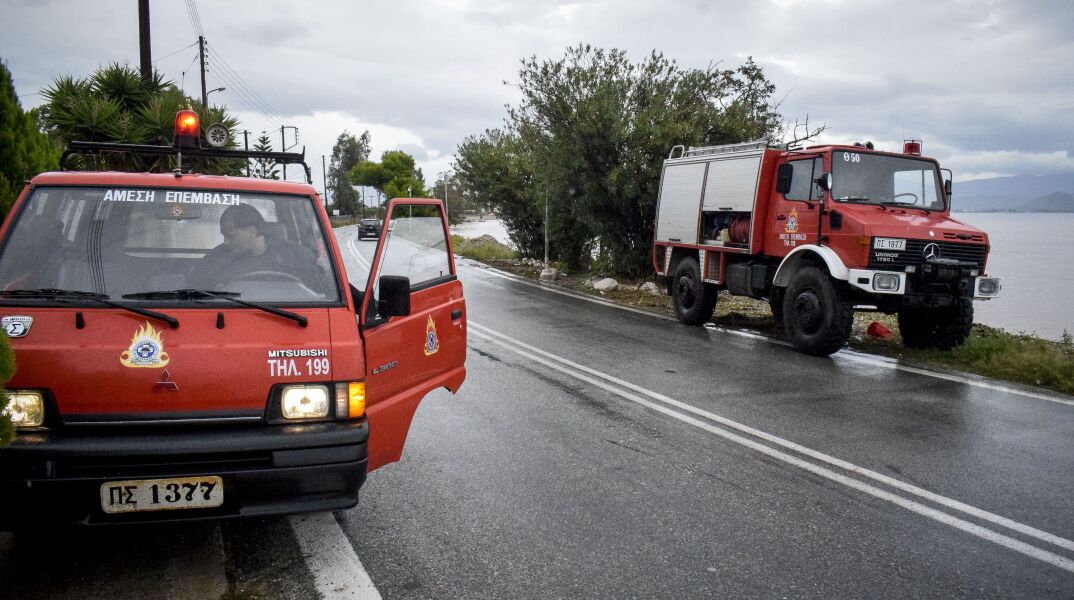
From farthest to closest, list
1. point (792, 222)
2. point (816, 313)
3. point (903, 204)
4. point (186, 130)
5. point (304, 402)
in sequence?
point (792, 222)
point (903, 204)
point (816, 313)
point (186, 130)
point (304, 402)

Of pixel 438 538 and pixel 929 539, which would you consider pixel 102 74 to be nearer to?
pixel 438 538

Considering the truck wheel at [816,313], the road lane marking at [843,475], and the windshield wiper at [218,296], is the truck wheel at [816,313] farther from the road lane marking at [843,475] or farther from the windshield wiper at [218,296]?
the windshield wiper at [218,296]

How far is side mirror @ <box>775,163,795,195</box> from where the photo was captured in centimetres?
1005

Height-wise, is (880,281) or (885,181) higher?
(885,181)

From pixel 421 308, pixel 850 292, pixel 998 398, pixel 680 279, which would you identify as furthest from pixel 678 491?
pixel 680 279

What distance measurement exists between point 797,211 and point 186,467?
871 centimetres

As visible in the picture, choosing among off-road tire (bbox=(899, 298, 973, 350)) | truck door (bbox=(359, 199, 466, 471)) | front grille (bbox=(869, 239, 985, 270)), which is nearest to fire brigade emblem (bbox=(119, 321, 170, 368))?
truck door (bbox=(359, 199, 466, 471))

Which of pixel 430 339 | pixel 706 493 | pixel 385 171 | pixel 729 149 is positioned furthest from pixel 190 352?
pixel 385 171

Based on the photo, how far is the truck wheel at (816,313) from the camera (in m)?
9.11

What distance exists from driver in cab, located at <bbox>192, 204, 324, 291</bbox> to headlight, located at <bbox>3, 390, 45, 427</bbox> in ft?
3.01

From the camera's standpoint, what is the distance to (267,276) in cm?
385

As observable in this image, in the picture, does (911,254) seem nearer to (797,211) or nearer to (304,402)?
(797,211)

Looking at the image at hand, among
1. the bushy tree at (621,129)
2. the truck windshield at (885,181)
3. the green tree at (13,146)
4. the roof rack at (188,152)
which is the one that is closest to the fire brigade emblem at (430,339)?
the roof rack at (188,152)

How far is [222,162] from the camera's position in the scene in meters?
10.5
